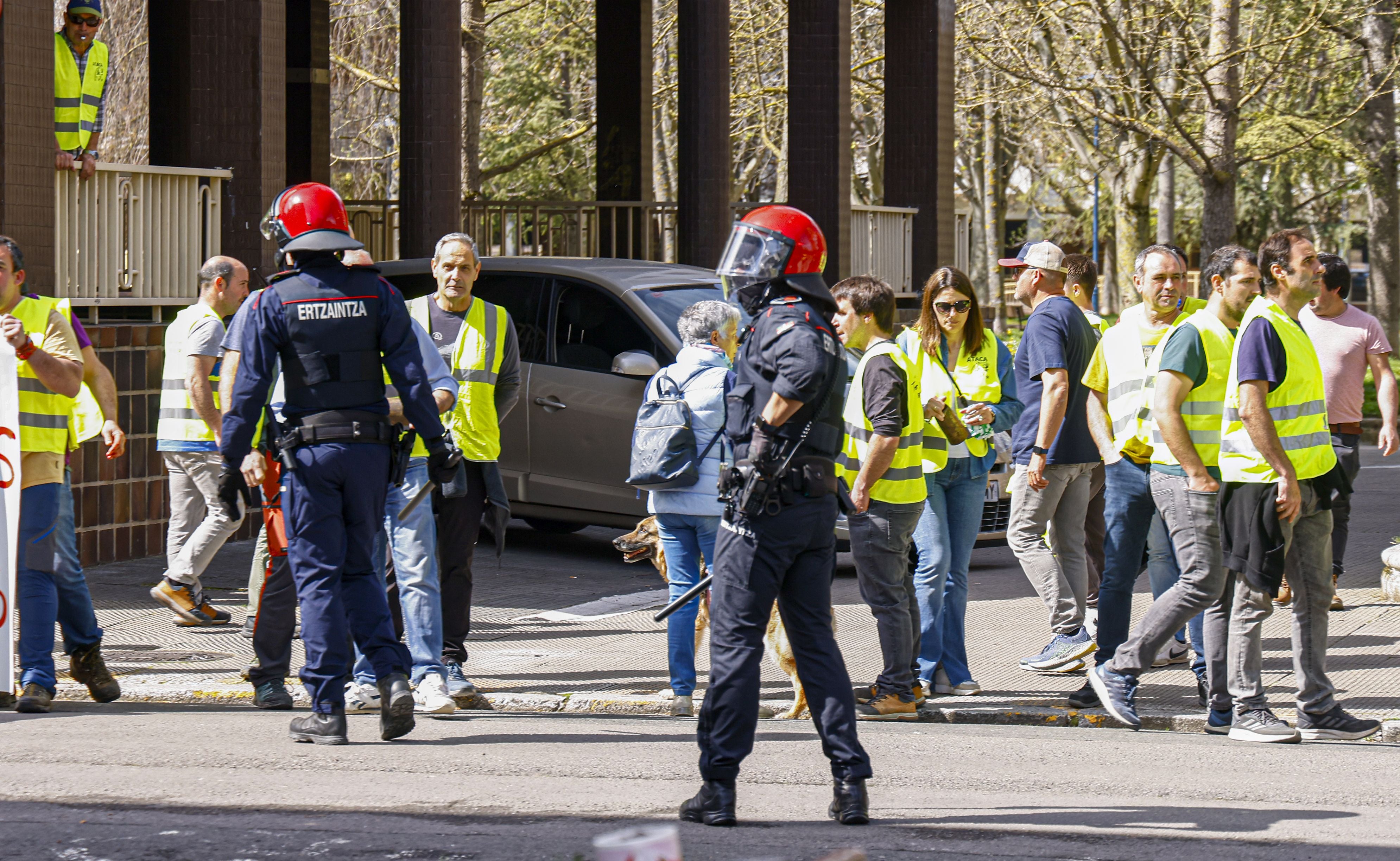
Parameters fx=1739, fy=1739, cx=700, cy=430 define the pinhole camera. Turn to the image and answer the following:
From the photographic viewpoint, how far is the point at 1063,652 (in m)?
8.32

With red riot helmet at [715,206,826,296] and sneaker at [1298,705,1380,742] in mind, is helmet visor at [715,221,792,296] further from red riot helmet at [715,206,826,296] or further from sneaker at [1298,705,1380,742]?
sneaker at [1298,705,1380,742]

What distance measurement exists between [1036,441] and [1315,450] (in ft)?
5.10

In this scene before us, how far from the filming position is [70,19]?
11141 millimetres

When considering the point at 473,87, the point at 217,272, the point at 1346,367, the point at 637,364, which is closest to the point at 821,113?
the point at 473,87

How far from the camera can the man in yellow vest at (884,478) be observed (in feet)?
22.5

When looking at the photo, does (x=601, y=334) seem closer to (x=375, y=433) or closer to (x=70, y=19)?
(x=70, y=19)

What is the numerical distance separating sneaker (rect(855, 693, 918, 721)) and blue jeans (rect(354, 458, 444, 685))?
5.83ft

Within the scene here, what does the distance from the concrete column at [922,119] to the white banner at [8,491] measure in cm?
1290

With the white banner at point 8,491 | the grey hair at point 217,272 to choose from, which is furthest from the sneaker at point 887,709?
the grey hair at point 217,272

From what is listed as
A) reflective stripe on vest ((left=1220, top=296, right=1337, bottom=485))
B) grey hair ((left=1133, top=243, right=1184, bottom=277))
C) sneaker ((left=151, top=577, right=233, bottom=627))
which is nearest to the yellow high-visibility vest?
sneaker ((left=151, top=577, right=233, bottom=627))

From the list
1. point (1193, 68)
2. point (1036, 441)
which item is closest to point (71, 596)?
point (1036, 441)

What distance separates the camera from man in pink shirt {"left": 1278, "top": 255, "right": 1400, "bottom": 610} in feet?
31.1

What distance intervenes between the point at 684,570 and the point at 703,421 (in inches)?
25.1

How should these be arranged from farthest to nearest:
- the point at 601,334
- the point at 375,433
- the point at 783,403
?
the point at 601,334 < the point at 375,433 < the point at 783,403
